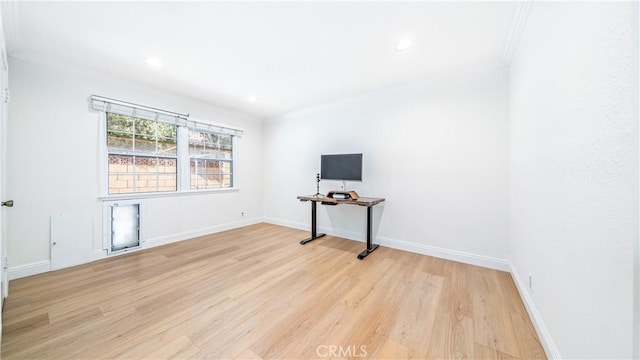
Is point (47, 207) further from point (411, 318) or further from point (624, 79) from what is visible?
point (624, 79)

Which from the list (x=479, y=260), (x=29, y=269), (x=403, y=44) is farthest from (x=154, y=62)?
(x=479, y=260)

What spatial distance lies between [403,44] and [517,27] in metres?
0.95

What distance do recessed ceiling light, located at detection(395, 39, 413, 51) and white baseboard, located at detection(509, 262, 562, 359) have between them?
8.25ft

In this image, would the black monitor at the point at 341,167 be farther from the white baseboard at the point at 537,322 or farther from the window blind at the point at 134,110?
the window blind at the point at 134,110

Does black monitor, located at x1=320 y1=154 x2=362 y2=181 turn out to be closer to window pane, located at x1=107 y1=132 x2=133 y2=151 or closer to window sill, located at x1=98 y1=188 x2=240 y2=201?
window sill, located at x1=98 y1=188 x2=240 y2=201

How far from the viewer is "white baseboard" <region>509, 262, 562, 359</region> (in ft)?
4.42

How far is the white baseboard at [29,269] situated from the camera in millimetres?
2447

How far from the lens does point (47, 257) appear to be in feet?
8.74

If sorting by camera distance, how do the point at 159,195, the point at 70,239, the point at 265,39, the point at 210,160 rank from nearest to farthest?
the point at 265,39 < the point at 70,239 < the point at 159,195 < the point at 210,160

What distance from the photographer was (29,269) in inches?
100

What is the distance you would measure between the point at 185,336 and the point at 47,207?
2.65 metres

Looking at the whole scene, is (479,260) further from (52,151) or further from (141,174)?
(52,151)

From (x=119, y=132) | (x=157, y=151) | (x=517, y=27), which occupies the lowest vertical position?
(x=157, y=151)

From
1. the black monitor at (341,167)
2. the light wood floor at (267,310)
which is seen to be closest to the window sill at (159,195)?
the light wood floor at (267,310)
